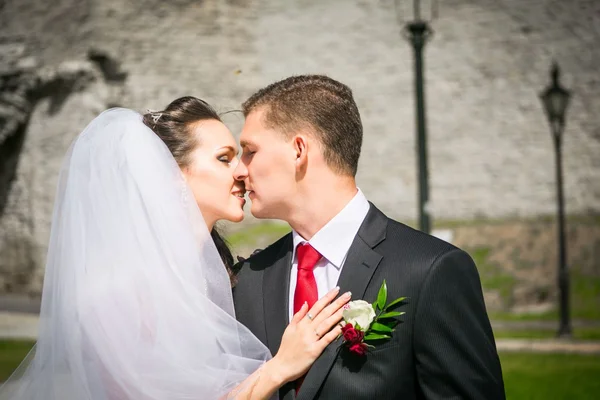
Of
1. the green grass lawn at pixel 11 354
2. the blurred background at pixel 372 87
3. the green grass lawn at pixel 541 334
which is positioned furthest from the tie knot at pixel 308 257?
the blurred background at pixel 372 87

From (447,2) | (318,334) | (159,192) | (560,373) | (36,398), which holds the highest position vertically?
(447,2)

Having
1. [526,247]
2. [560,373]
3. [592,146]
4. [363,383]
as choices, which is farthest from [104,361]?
[592,146]

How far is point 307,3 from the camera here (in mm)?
20375

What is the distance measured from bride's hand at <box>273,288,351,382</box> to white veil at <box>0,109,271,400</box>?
180 millimetres

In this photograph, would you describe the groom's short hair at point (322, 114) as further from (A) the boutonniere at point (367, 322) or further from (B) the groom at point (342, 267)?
(A) the boutonniere at point (367, 322)

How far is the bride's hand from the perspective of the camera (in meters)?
2.90

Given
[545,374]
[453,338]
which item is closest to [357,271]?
[453,338]

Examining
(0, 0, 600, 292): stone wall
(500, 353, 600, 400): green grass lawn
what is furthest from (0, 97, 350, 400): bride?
(0, 0, 600, 292): stone wall

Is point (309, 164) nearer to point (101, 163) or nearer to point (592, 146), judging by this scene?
point (101, 163)

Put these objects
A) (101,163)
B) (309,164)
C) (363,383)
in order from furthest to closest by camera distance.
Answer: (101,163) < (309,164) < (363,383)

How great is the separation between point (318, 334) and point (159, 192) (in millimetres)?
827

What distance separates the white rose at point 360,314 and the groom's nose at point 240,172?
0.66 meters

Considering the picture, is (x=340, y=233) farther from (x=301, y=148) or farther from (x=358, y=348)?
(x=358, y=348)

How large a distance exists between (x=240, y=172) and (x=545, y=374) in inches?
241
